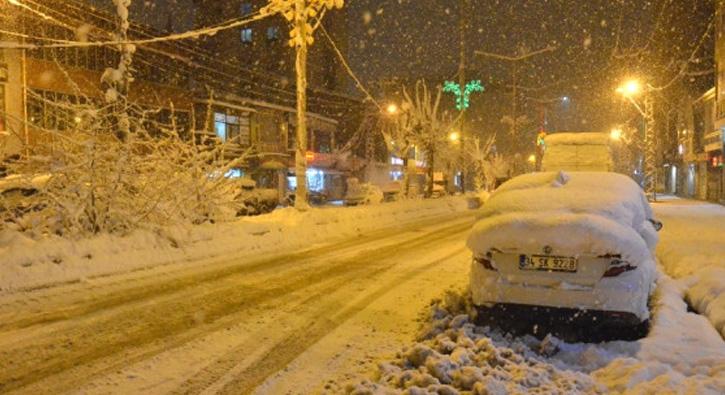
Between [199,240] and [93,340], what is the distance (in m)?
6.36

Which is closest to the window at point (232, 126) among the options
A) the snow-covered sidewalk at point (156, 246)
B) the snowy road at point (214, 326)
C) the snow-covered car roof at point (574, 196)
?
the snow-covered sidewalk at point (156, 246)

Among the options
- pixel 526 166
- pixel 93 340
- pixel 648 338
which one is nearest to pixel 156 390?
pixel 93 340

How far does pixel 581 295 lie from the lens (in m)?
5.16

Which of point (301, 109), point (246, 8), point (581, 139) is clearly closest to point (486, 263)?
point (301, 109)

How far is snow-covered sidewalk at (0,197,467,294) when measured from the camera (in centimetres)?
831

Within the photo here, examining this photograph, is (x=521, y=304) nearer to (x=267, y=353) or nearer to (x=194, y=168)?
(x=267, y=353)

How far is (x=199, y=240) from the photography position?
11.7m

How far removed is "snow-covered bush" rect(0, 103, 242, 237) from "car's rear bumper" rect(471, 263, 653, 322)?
7883 millimetres

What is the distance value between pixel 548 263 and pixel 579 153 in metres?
16.4

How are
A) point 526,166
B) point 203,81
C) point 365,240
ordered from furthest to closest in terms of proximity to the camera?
point 526,166 → point 203,81 → point 365,240

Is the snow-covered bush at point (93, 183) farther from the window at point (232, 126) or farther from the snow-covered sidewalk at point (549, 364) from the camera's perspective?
the window at point (232, 126)

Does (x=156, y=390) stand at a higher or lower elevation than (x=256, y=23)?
lower

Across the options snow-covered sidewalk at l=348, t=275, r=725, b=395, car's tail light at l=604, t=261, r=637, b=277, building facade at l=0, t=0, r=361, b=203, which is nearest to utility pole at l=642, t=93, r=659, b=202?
building facade at l=0, t=0, r=361, b=203

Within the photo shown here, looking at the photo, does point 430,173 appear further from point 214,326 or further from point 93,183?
point 214,326
